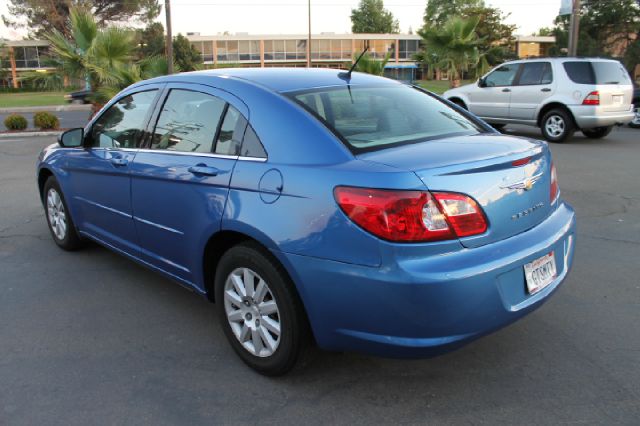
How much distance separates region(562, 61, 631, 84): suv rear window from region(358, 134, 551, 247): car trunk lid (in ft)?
32.6

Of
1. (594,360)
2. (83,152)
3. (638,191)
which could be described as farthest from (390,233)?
(638,191)

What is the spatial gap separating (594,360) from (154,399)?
238 centimetres

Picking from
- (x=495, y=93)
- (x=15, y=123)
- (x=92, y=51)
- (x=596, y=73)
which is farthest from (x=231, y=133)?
(x=15, y=123)

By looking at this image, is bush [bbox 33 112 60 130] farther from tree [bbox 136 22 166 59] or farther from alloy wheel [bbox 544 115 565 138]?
tree [bbox 136 22 166 59]

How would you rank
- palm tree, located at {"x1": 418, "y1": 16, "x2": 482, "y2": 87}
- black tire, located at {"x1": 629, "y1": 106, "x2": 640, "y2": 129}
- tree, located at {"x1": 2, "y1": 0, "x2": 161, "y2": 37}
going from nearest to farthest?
1. black tire, located at {"x1": 629, "y1": 106, "x2": 640, "y2": 129}
2. palm tree, located at {"x1": 418, "y1": 16, "x2": 482, "y2": 87}
3. tree, located at {"x1": 2, "y1": 0, "x2": 161, "y2": 37}

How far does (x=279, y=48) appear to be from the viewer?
72875 mm

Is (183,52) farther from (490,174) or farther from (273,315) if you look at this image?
(490,174)

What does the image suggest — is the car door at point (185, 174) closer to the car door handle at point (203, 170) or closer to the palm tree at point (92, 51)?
the car door handle at point (203, 170)

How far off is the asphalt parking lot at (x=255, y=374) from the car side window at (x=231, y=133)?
1193 mm

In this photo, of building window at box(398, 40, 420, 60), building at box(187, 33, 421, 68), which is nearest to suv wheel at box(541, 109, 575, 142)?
building at box(187, 33, 421, 68)

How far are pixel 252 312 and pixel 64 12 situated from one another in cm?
5496

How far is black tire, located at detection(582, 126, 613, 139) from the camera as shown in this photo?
12.5 m

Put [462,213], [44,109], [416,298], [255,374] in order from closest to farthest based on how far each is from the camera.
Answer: [416,298] < [462,213] < [255,374] < [44,109]

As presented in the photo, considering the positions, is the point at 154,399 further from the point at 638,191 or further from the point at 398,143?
the point at 638,191
